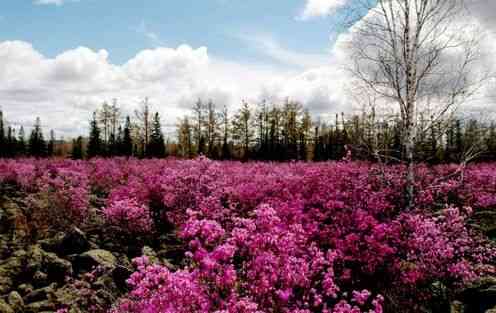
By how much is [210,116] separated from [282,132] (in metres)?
10.8

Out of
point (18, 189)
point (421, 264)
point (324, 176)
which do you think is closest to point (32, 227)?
point (18, 189)

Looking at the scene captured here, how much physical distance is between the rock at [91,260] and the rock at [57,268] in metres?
0.22

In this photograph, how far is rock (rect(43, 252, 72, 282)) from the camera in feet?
25.4

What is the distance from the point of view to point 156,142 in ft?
177

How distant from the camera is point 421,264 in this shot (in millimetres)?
6707

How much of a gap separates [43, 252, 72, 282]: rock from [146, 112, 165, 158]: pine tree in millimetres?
41197

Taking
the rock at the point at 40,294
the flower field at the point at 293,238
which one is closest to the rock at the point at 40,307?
the rock at the point at 40,294

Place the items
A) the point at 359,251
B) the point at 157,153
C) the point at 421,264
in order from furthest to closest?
the point at 157,153
the point at 359,251
the point at 421,264

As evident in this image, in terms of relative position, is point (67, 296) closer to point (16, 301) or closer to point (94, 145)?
point (16, 301)

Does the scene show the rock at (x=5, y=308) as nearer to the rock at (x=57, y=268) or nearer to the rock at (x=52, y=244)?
the rock at (x=57, y=268)

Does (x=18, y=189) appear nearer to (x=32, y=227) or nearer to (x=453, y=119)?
(x=32, y=227)

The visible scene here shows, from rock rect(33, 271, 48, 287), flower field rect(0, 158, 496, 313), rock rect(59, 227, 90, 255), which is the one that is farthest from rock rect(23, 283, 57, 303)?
rock rect(59, 227, 90, 255)

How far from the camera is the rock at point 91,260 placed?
795 cm

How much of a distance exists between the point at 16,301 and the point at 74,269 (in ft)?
4.52
